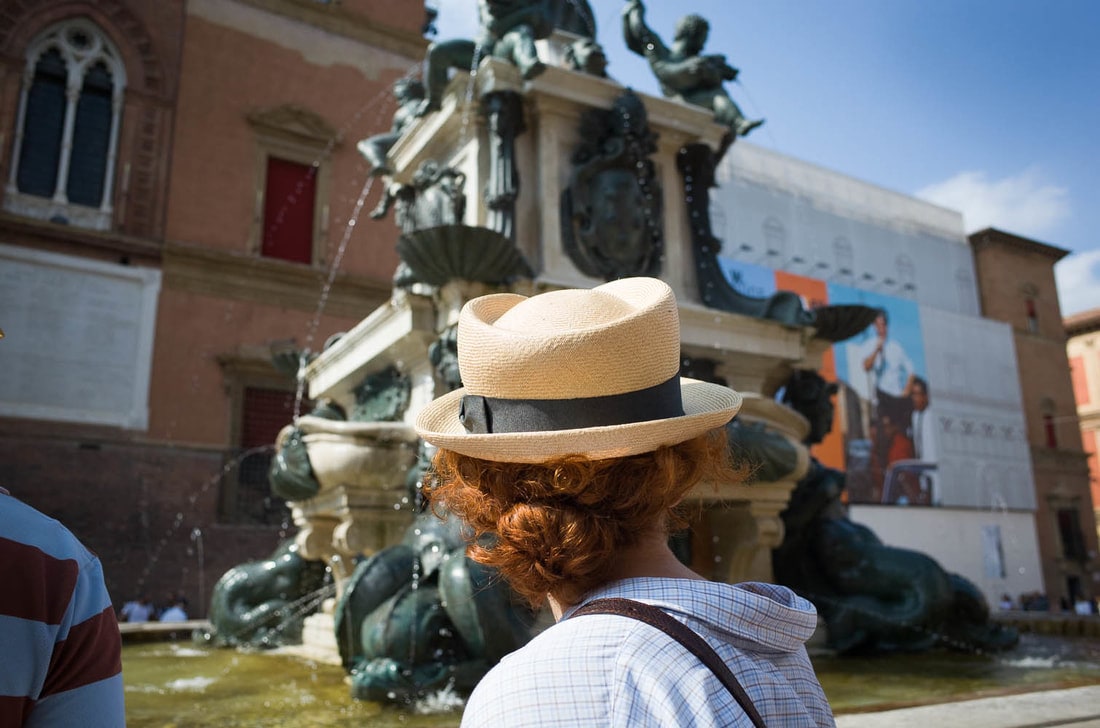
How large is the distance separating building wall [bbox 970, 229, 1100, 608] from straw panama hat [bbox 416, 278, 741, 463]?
34.1 meters

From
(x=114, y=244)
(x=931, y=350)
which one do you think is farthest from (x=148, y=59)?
(x=931, y=350)

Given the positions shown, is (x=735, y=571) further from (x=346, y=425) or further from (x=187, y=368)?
(x=187, y=368)

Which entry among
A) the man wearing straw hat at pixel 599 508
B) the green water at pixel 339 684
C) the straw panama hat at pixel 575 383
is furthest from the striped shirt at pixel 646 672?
the green water at pixel 339 684

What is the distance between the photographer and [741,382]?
605cm

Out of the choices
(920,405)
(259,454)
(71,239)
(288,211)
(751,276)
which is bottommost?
(259,454)

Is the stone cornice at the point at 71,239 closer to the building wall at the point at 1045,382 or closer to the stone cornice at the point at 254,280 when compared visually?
the stone cornice at the point at 254,280

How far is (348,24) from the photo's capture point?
65.0ft

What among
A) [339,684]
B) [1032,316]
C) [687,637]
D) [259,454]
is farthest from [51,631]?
[1032,316]

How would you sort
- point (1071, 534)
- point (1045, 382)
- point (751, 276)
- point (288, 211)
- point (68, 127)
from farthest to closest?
1. point (1045, 382)
2. point (1071, 534)
3. point (751, 276)
4. point (288, 211)
5. point (68, 127)

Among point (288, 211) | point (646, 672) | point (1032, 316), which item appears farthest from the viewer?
point (1032, 316)

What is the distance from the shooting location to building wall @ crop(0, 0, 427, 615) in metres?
14.9

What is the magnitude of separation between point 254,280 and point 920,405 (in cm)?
2175

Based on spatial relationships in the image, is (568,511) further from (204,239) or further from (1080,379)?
(1080,379)

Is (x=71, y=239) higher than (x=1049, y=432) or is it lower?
higher
